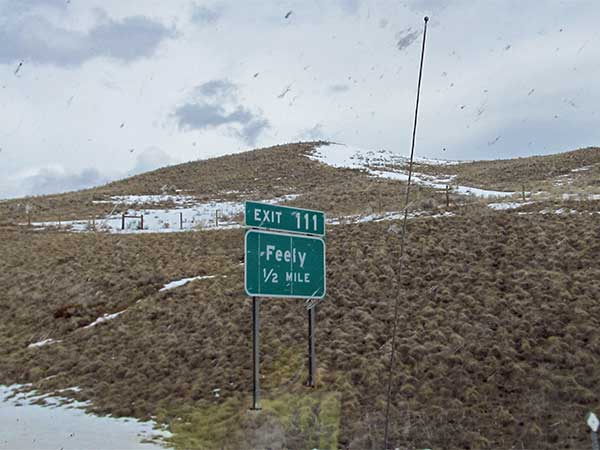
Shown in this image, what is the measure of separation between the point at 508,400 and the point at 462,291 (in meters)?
5.16

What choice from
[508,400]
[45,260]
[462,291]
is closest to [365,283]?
[462,291]

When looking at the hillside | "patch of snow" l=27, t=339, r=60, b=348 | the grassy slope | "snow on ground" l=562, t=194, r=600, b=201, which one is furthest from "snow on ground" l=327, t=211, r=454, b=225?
"patch of snow" l=27, t=339, r=60, b=348

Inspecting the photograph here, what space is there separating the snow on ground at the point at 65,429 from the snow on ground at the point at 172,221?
17.7 meters

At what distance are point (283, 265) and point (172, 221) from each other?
2424 centimetres

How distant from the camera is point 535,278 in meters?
15.2

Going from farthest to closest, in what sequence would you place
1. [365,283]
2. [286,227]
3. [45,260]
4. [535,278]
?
[45,260], [365,283], [535,278], [286,227]

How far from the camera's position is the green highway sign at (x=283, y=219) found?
11773 millimetres

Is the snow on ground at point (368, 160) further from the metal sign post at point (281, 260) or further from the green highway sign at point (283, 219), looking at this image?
the metal sign post at point (281, 260)

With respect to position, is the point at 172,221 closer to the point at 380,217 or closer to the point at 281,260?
the point at 380,217

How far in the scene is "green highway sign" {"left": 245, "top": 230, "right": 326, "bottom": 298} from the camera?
11508mm

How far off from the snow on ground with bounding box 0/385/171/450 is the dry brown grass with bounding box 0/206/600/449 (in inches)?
22.9

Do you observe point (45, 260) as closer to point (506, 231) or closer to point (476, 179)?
point (506, 231)

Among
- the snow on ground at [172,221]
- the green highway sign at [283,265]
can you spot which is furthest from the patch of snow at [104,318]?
the snow on ground at [172,221]

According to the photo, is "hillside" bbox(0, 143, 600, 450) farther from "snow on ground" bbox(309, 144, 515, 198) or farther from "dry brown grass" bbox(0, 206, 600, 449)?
"snow on ground" bbox(309, 144, 515, 198)
